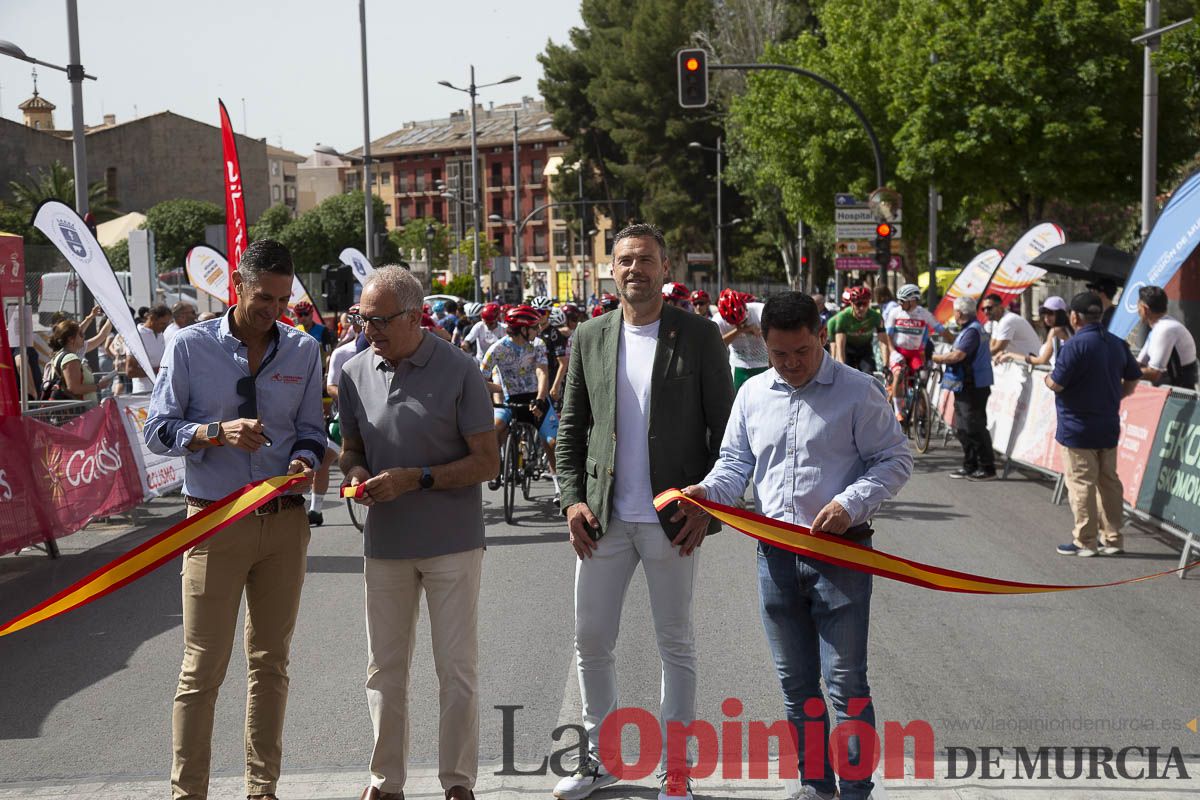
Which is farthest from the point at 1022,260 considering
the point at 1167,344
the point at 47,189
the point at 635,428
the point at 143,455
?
the point at 47,189

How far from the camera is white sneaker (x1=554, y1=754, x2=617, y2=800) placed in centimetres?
476

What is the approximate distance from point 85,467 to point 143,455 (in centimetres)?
132

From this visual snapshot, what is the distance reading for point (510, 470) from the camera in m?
12.1

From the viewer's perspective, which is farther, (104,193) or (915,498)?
(104,193)

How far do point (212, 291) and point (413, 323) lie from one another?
14.6 metres

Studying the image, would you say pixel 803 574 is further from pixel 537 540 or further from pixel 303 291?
pixel 303 291

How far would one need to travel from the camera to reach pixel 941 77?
2852 centimetres

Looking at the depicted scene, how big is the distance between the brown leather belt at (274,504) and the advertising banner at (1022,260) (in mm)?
15884

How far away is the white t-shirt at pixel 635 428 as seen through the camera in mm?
4812

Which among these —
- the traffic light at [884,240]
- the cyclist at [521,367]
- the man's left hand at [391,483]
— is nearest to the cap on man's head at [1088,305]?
the cyclist at [521,367]

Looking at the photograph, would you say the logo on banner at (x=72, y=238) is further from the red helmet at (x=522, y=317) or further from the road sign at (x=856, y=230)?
the road sign at (x=856, y=230)

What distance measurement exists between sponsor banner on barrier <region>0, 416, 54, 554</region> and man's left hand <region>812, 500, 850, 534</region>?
696cm

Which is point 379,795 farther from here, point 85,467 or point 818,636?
point 85,467

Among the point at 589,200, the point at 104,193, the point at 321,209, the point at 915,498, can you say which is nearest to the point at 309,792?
the point at 915,498
